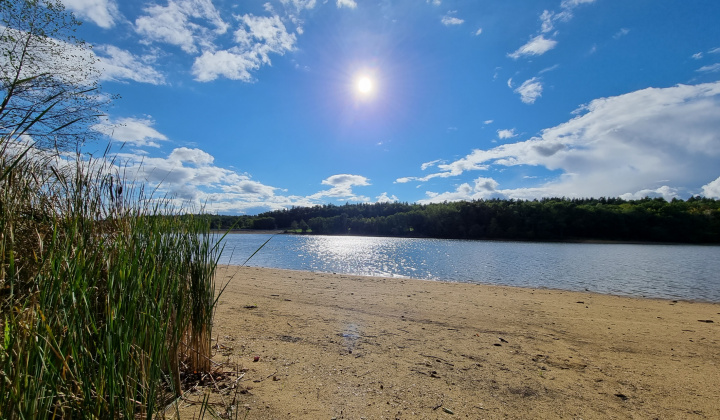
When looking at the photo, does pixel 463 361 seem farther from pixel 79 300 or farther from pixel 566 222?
pixel 566 222

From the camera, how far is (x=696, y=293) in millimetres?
14336

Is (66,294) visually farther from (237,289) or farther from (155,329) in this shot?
(237,289)

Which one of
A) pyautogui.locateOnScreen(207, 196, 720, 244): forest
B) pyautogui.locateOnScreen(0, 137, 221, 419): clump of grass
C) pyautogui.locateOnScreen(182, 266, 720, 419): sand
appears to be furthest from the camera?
pyautogui.locateOnScreen(207, 196, 720, 244): forest

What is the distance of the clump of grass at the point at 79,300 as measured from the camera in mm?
1683

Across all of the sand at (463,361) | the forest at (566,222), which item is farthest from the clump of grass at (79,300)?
the forest at (566,222)

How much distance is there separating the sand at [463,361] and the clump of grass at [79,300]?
1.22 m

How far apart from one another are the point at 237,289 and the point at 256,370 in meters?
7.91

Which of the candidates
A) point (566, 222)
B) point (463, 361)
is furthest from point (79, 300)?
point (566, 222)

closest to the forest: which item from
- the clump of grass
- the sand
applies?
the sand

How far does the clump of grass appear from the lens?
1.68 metres

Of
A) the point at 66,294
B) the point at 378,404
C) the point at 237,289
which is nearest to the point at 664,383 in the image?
the point at 378,404

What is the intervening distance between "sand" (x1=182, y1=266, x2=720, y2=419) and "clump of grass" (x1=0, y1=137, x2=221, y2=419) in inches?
48.0

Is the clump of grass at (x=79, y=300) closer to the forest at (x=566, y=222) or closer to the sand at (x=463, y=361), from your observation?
the sand at (x=463, y=361)

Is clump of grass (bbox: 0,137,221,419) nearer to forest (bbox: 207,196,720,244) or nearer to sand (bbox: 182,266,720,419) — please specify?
sand (bbox: 182,266,720,419)
